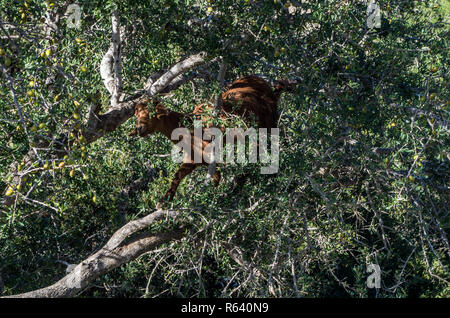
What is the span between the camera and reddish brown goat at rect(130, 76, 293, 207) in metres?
4.71

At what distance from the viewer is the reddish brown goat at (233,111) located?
4715 millimetres

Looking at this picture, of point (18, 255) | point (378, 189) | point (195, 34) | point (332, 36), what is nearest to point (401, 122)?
point (378, 189)

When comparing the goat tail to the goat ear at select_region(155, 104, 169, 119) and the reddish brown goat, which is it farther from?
the goat ear at select_region(155, 104, 169, 119)

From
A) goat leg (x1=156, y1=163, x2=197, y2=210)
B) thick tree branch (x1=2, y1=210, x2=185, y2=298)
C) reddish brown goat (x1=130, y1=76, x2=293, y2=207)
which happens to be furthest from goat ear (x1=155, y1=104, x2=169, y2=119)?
thick tree branch (x1=2, y1=210, x2=185, y2=298)

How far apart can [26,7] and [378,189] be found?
3.44 meters

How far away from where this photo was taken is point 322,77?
455cm

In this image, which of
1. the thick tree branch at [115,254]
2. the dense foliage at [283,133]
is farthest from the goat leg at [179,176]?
the thick tree branch at [115,254]

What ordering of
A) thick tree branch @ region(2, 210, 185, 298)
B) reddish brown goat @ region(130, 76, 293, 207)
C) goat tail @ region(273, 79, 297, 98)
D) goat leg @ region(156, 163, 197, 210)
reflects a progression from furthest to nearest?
goat tail @ region(273, 79, 297, 98) < goat leg @ region(156, 163, 197, 210) < reddish brown goat @ region(130, 76, 293, 207) < thick tree branch @ region(2, 210, 185, 298)

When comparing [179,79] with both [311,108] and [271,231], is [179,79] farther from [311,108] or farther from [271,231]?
[271,231]

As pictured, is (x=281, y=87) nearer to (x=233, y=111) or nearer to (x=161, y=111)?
(x=233, y=111)

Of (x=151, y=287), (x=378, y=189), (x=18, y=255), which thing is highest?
(x=378, y=189)

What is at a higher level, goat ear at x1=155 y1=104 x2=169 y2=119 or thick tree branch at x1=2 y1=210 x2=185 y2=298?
goat ear at x1=155 y1=104 x2=169 y2=119

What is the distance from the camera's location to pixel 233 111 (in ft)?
15.9

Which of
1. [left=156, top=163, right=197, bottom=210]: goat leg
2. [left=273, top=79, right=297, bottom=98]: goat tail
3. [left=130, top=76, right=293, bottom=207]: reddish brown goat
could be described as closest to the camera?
[left=130, top=76, right=293, bottom=207]: reddish brown goat
